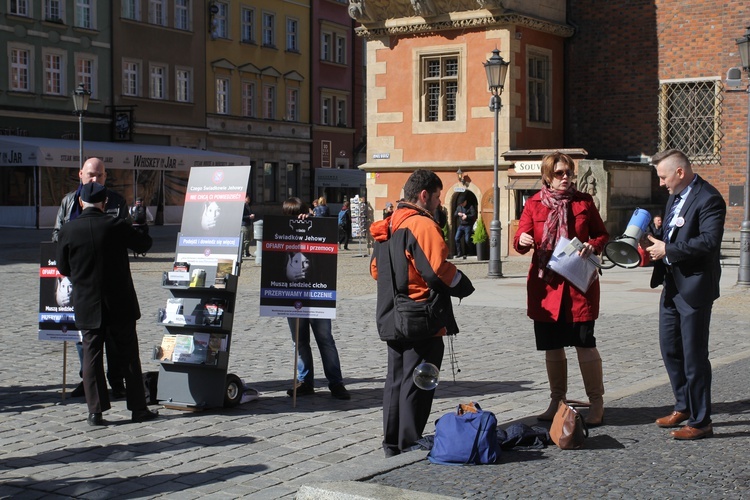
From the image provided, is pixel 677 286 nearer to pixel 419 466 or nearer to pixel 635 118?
pixel 419 466

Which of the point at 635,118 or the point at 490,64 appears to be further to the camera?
the point at 635,118

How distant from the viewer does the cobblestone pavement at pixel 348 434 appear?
5.94 m

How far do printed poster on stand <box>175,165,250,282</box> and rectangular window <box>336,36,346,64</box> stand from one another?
52.4 metres

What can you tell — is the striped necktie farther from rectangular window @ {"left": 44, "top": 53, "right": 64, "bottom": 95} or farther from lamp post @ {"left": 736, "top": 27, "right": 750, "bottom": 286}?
rectangular window @ {"left": 44, "top": 53, "right": 64, "bottom": 95}

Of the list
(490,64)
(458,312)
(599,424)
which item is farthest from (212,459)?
(490,64)

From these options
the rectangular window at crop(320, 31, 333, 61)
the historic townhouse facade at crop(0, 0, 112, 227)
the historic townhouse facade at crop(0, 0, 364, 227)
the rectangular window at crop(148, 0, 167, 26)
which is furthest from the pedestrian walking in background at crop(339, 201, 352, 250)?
the rectangular window at crop(320, 31, 333, 61)

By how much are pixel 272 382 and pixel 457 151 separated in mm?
18286

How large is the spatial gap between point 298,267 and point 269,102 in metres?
47.5

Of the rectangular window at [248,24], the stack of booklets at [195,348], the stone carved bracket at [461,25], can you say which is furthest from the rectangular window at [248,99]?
the stack of booklets at [195,348]

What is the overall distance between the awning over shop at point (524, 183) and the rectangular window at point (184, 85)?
1027 inches

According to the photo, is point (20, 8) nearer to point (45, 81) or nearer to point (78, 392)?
point (45, 81)

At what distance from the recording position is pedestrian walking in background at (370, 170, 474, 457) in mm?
6473

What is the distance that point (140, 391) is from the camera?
7.87m

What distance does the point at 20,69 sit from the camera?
42.2 metres
